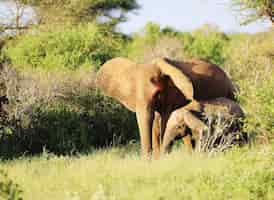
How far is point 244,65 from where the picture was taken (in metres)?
20.2

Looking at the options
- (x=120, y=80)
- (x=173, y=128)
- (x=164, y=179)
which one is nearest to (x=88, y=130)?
(x=120, y=80)

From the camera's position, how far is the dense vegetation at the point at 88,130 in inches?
248

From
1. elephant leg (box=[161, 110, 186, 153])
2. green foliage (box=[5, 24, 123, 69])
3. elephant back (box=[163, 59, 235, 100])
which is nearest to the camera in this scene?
elephant leg (box=[161, 110, 186, 153])

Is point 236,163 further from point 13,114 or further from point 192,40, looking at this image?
point 192,40

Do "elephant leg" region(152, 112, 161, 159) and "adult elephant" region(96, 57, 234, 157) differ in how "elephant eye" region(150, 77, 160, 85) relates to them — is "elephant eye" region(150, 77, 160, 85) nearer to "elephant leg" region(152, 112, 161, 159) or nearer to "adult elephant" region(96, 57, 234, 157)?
"adult elephant" region(96, 57, 234, 157)

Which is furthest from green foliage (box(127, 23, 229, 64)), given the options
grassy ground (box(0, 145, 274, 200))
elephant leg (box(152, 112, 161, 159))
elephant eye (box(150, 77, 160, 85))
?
grassy ground (box(0, 145, 274, 200))

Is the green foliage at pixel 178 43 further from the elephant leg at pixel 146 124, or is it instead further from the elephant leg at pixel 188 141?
the elephant leg at pixel 146 124

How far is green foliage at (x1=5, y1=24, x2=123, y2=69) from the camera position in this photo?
755 inches

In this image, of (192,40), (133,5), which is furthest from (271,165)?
(192,40)

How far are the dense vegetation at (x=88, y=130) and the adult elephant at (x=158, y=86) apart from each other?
28.7 inches

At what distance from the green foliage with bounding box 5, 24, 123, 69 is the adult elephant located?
798cm

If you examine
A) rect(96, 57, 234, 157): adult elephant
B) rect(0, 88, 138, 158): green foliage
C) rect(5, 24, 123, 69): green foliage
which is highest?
rect(5, 24, 123, 69): green foliage

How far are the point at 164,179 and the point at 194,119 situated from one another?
→ 9.58 ft

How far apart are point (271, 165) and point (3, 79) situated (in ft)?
27.5
